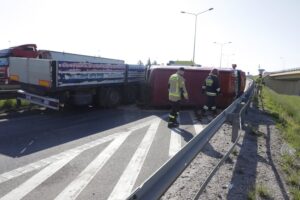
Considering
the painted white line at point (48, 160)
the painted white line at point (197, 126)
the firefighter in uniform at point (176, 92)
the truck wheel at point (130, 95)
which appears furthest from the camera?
the truck wheel at point (130, 95)

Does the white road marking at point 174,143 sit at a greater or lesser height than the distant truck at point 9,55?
lesser

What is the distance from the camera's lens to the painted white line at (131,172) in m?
5.02

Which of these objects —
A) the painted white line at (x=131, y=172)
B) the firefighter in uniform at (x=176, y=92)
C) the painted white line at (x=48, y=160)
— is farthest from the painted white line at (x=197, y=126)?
the painted white line at (x=48, y=160)

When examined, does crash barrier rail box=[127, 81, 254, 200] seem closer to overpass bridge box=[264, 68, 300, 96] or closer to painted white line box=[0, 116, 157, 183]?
painted white line box=[0, 116, 157, 183]

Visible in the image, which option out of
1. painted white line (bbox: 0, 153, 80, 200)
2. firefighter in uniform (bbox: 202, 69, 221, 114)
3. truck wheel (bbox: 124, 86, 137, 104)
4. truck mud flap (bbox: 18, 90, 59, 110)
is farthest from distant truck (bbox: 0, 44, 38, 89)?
painted white line (bbox: 0, 153, 80, 200)

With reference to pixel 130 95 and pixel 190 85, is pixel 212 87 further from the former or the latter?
pixel 130 95

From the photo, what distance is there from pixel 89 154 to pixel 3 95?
23.1ft

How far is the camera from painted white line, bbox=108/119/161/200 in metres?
5.02

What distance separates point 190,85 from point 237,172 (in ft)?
29.9

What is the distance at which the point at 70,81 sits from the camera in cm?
1234

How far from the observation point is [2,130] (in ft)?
30.6

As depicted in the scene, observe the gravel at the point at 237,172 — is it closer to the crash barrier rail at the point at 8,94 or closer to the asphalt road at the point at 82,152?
the asphalt road at the point at 82,152

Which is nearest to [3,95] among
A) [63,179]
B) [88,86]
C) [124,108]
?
[88,86]

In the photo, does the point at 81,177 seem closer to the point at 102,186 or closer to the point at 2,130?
the point at 102,186
